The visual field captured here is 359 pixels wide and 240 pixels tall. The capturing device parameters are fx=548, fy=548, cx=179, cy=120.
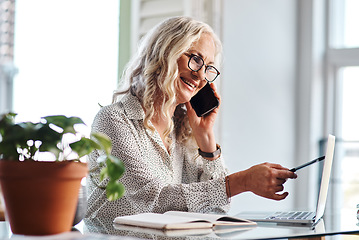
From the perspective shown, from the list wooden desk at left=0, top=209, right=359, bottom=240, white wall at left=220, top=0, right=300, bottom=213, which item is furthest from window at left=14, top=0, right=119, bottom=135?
wooden desk at left=0, top=209, right=359, bottom=240

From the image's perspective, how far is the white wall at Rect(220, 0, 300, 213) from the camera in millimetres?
3123

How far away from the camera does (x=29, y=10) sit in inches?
124

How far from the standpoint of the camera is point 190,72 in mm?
2021

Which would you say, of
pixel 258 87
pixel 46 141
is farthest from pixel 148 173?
pixel 258 87

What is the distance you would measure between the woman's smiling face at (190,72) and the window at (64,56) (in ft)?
3.55

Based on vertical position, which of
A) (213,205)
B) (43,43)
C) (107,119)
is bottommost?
(213,205)

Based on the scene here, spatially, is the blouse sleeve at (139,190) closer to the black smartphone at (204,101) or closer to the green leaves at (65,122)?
the black smartphone at (204,101)

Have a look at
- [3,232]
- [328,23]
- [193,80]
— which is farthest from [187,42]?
[328,23]

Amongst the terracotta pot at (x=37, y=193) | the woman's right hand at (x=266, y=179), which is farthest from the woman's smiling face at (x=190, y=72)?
the terracotta pot at (x=37, y=193)

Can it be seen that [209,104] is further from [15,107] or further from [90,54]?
[15,107]

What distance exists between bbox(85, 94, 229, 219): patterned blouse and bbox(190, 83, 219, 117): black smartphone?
147mm

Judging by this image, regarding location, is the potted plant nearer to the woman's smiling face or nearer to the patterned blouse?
the patterned blouse

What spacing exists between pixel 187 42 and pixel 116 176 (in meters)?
1.09

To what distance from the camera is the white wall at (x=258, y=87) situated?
312 cm
